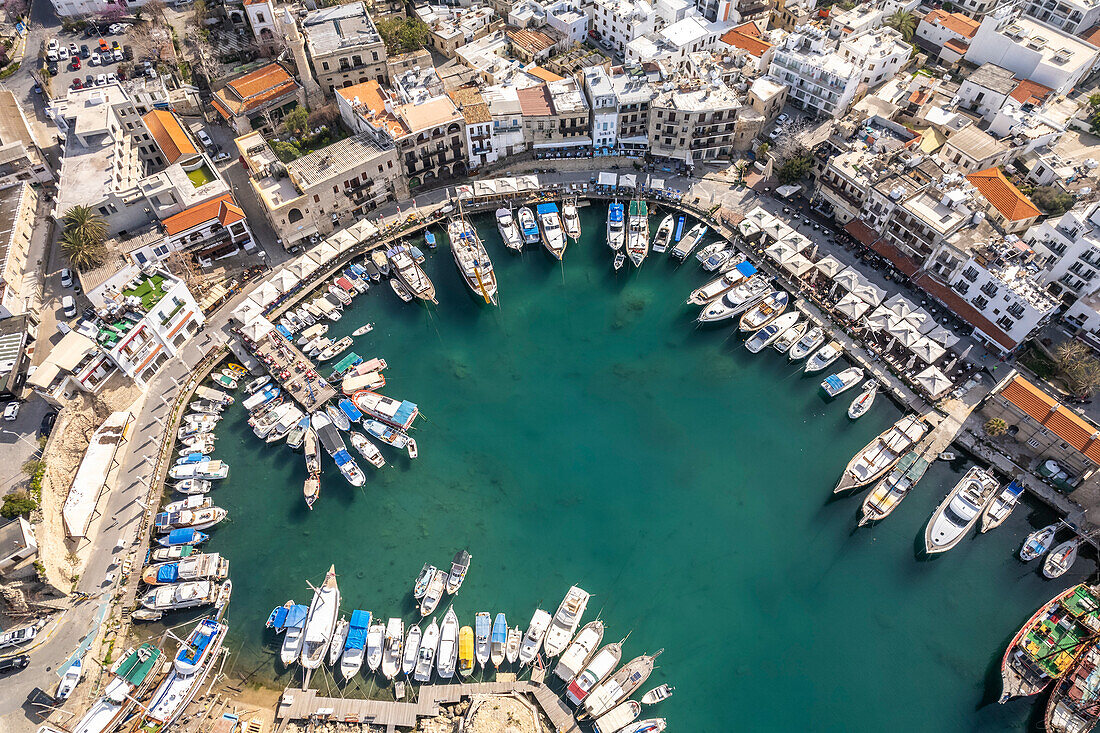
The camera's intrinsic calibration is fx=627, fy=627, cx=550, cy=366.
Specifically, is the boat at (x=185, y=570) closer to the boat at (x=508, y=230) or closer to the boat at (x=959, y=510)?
the boat at (x=508, y=230)

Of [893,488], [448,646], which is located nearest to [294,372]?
[448,646]

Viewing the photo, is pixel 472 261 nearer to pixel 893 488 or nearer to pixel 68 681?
pixel 893 488

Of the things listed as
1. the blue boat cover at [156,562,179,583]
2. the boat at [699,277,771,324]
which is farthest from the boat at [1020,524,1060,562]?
the blue boat cover at [156,562,179,583]

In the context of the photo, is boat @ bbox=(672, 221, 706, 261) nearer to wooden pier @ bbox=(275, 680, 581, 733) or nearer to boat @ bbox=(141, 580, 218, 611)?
wooden pier @ bbox=(275, 680, 581, 733)

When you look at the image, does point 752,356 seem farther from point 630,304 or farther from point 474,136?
point 474,136

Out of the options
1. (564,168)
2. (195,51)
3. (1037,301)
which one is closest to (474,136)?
(564,168)
